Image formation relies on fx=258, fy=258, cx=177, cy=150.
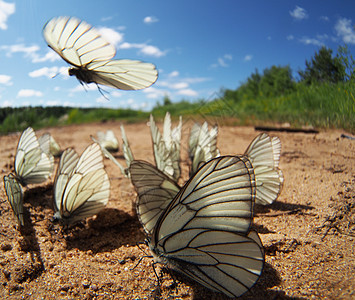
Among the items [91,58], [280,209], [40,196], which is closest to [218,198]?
[91,58]

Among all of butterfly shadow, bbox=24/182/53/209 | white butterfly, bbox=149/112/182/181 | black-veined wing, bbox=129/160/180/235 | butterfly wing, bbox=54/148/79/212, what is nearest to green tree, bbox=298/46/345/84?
black-veined wing, bbox=129/160/180/235

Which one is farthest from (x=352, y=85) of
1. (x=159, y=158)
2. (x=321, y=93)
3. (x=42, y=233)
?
(x=42, y=233)

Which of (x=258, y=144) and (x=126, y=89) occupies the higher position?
(x=126, y=89)

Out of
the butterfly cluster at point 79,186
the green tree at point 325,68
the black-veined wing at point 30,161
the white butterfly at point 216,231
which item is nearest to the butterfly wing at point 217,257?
the white butterfly at point 216,231

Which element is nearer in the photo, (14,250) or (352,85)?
(352,85)

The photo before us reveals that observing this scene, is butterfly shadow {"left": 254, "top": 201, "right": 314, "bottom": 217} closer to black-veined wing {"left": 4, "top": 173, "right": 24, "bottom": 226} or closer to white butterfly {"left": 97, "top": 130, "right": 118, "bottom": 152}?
black-veined wing {"left": 4, "top": 173, "right": 24, "bottom": 226}

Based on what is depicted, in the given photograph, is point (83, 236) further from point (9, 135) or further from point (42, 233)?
point (9, 135)
